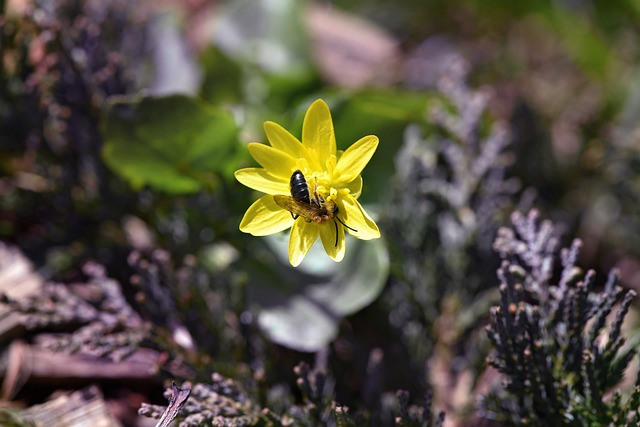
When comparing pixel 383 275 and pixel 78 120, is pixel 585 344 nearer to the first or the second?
pixel 383 275

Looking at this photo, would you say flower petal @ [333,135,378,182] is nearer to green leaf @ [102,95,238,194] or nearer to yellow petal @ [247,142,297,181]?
yellow petal @ [247,142,297,181]

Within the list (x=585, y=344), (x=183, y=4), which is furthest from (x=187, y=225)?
(x=183, y=4)

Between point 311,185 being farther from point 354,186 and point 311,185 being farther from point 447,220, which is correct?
point 447,220

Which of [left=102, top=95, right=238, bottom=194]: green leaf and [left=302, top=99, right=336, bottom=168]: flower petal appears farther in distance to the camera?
[left=102, top=95, right=238, bottom=194]: green leaf

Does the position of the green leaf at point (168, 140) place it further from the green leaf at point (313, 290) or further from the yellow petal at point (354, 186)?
the yellow petal at point (354, 186)

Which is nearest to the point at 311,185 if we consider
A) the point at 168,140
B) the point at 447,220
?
the point at 168,140

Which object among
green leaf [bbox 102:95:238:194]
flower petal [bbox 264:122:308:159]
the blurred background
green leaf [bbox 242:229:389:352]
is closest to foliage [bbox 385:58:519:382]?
the blurred background

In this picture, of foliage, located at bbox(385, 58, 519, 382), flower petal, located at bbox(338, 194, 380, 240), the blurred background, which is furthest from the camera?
foliage, located at bbox(385, 58, 519, 382)
